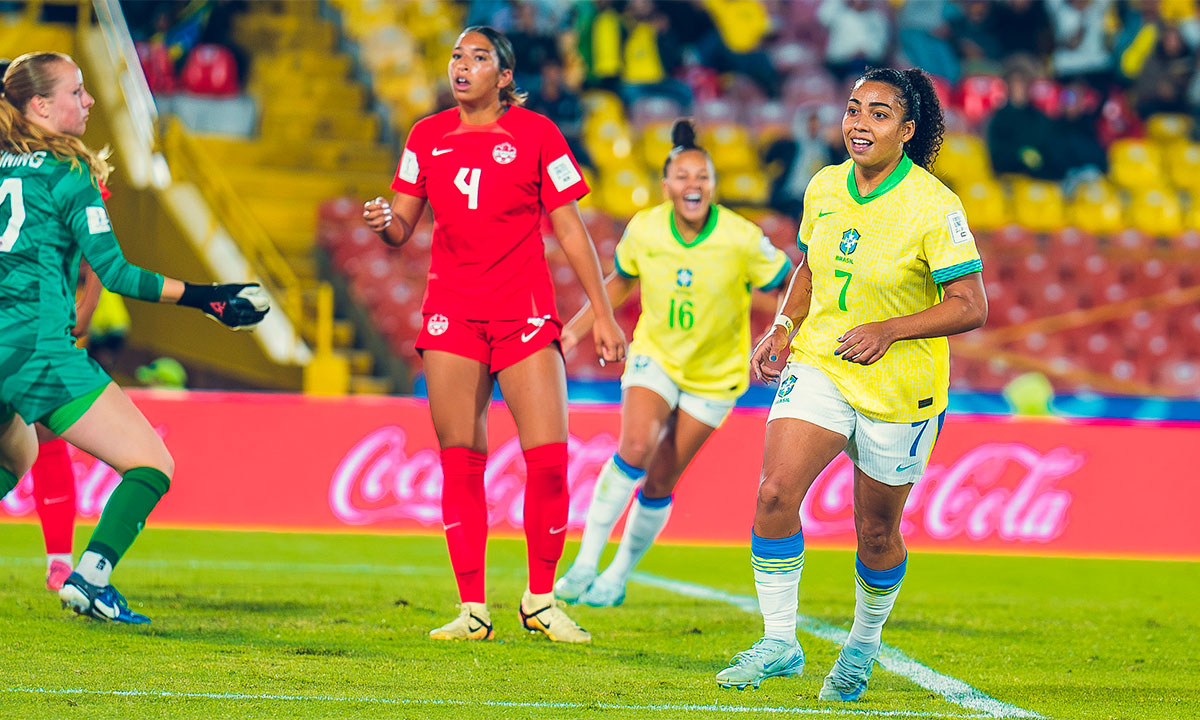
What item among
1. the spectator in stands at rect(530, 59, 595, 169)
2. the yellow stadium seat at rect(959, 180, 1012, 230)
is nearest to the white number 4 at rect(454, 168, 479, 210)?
the spectator in stands at rect(530, 59, 595, 169)

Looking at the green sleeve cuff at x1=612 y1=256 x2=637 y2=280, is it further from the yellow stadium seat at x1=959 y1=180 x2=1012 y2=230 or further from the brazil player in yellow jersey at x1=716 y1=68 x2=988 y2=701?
the yellow stadium seat at x1=959 y1=180 x2=1012 y2=230

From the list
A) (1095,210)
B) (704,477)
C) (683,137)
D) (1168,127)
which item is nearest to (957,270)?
(683,137)

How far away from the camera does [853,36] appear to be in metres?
17.1

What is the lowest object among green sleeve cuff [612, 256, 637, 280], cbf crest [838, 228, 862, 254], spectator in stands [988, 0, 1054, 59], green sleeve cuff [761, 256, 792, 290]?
green sleeve cuff [612, 256, 637, 280]

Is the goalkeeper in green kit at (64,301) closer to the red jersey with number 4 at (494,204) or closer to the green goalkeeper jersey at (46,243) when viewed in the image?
the green goalkeeper jersey at (46,243)

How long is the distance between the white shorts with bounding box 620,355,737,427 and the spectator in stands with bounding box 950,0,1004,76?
41.6 feet

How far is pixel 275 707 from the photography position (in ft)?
13.6

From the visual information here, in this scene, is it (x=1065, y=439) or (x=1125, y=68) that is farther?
(x=1125, y=68)

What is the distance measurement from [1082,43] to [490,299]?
1445cm

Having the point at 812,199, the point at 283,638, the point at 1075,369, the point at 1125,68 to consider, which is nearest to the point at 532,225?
the point at 812,199

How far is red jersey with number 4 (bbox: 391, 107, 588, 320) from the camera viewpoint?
5578mm

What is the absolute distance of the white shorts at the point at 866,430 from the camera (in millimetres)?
4500

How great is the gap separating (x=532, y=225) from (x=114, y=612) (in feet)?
7.06

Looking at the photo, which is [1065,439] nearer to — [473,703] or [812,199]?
[812,199]
